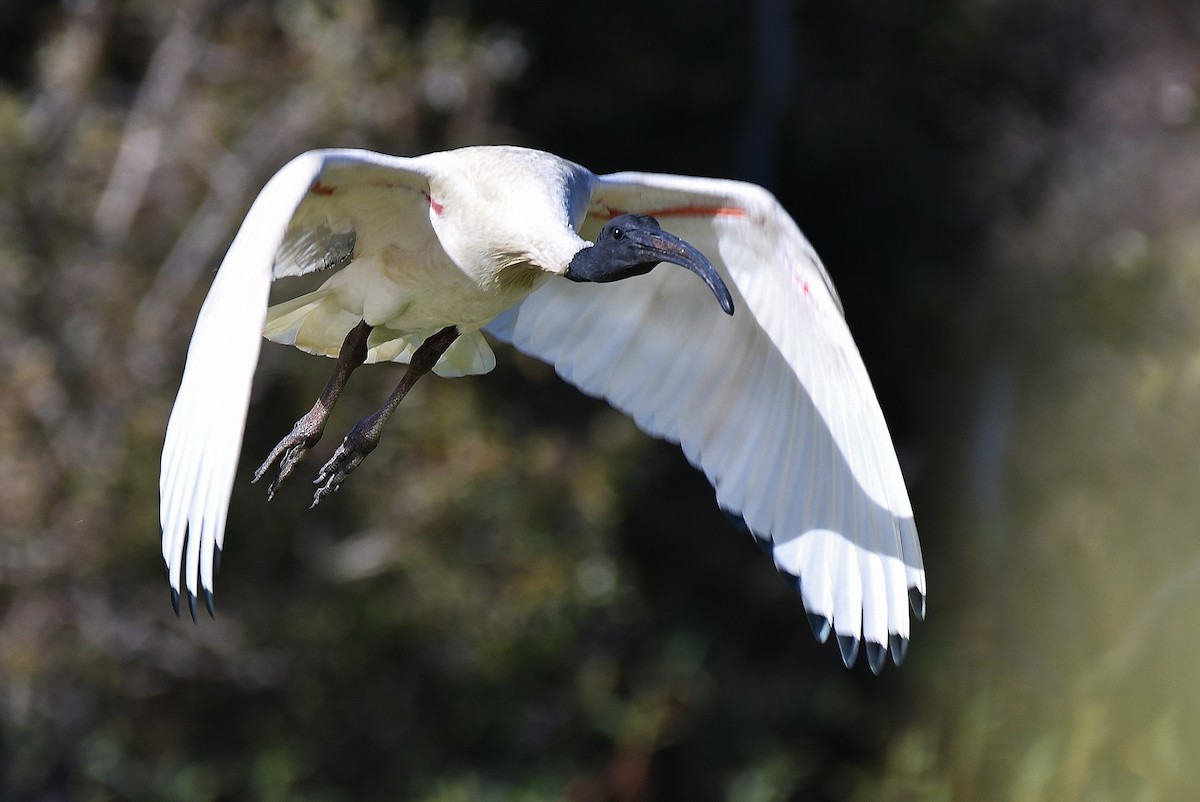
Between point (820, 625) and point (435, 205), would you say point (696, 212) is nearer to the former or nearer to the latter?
point (435, 205)

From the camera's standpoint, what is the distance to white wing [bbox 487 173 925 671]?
4.16 meters

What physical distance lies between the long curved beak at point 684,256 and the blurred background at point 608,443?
5.79 feet

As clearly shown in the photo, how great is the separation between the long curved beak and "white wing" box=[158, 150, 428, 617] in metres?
0.73

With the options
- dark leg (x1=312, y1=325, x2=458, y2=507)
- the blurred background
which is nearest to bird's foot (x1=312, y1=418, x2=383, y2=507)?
dark leg (x1=312, y1=325, x2=458, y2=507)

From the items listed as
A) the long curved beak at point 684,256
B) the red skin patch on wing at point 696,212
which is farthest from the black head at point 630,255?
the red skin patch on wing at point 696,212

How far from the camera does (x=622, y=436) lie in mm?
7684

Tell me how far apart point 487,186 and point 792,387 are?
100 cm

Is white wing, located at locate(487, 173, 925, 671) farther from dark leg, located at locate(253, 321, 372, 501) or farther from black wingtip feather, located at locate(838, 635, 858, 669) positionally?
dark leg, located at locate(253, 321, 372, 501)

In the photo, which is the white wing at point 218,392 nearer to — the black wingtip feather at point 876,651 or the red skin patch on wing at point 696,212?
the red skin patch on wing at point 696,212

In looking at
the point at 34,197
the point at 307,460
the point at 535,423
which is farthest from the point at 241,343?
the point at 535,423

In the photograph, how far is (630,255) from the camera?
12.3 ft

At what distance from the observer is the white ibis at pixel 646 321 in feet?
12.6

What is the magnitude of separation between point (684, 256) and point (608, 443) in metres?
3.96

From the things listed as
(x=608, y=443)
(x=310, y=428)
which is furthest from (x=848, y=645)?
(x=608, y=443)
